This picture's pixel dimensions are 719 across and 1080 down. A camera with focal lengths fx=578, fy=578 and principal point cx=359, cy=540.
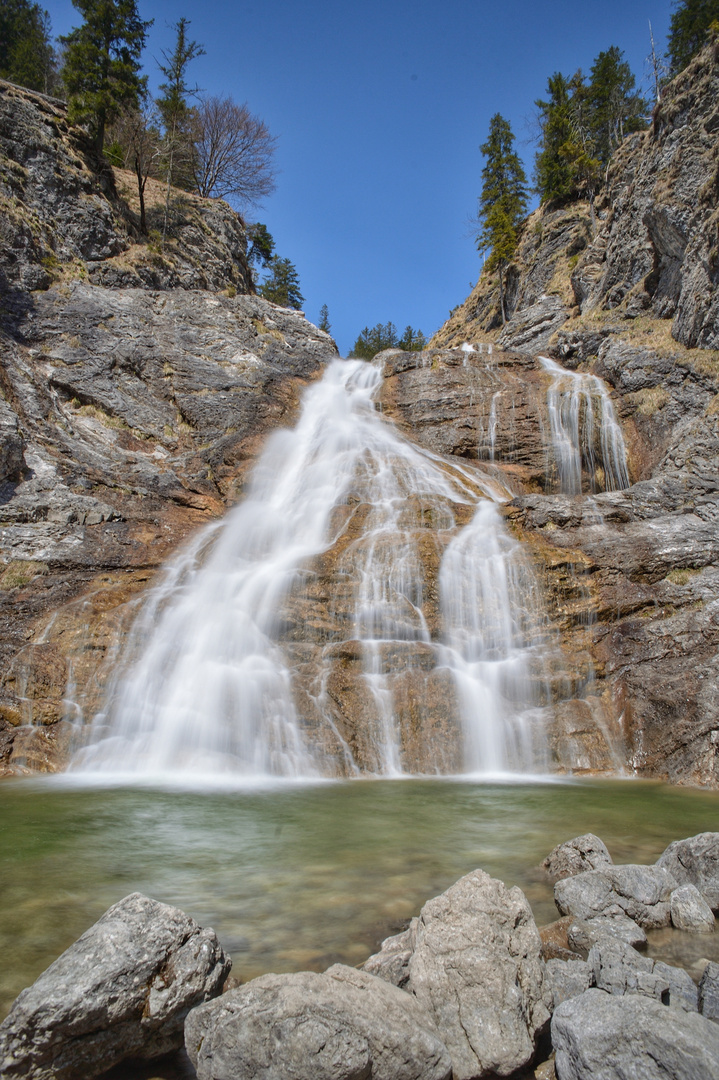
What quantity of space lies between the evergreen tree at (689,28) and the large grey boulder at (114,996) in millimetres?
41144

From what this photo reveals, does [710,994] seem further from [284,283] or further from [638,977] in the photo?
[284,283]

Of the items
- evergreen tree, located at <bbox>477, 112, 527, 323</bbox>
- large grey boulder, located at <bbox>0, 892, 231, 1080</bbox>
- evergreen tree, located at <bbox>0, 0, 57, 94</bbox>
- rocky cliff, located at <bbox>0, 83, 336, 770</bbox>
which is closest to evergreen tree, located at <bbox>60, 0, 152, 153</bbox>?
rocky cliff, located at <bbox>0, 83, 336, 770</bbox>

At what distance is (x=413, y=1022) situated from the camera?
257 cm

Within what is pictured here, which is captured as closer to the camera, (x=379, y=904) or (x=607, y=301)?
(x=379, y=904)

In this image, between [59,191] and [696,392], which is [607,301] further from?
[59,191]

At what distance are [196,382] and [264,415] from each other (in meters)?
2.65

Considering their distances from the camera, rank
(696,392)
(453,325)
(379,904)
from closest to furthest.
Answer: (379,904) → (696,392) → (453,325)

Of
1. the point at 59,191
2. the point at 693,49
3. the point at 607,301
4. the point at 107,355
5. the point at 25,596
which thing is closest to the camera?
the point at 25,596

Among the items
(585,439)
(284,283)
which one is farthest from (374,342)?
(585,439)

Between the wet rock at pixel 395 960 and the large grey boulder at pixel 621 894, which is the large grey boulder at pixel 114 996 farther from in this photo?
the large grey boulder at pixel 621 894

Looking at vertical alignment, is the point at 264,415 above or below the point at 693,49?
below

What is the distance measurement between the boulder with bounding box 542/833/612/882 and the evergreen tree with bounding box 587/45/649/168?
46.7 metres

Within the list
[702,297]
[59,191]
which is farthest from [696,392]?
[59,191]

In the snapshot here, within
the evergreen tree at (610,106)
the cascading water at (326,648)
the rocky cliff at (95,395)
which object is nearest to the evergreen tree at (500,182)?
the evergreen tree at (610,106)
